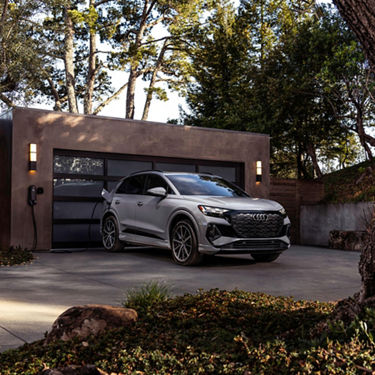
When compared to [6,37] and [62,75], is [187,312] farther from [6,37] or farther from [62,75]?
[62,75]

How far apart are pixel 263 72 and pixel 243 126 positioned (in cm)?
254

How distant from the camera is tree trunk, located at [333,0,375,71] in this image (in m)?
3.68

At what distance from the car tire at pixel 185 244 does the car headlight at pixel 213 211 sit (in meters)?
0.37

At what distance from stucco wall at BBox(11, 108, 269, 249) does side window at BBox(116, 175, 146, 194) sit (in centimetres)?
231

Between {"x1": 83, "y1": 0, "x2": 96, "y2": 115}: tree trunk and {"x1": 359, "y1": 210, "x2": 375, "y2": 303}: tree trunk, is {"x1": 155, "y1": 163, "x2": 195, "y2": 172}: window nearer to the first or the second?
{"x1": 359, "y1": 210, "x2": 375, "y2": 303}: tree trunk

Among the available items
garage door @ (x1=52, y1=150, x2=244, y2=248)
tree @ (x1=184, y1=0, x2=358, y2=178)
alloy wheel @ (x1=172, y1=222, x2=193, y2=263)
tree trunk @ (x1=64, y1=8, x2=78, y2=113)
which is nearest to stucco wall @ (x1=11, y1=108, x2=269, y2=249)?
garage door @ (x1=52, y1=150, x2=244, y2=248)

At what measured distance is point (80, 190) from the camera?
1399 cm

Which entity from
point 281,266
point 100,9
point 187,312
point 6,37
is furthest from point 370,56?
point 100,9

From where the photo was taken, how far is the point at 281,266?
403 inches

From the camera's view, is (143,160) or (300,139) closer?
(143,160)

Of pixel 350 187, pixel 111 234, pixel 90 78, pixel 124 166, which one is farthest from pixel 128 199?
pixel 90 78

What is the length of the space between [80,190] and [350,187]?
9509mm

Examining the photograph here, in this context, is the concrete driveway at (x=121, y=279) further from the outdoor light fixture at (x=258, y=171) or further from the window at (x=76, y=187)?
the outdoor light fixture at (x=258, y=171)

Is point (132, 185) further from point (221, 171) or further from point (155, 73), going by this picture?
point (155, 73)
